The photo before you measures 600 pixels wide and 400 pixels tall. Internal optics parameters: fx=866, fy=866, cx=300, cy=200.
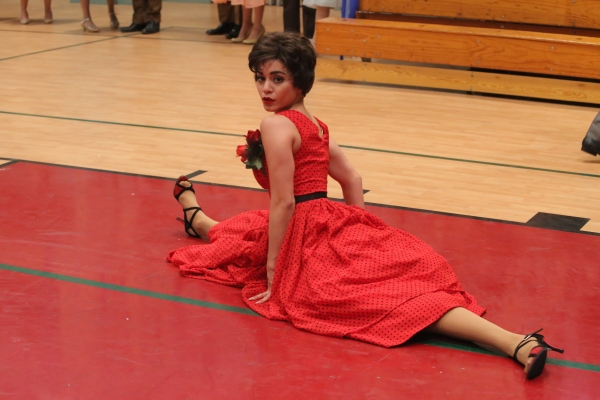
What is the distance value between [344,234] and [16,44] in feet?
21.2

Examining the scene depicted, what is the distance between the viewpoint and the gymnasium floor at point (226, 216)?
203 centimetres

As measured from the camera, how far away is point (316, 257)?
2.37 meters

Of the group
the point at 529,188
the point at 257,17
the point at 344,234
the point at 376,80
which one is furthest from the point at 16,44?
the point at 344,234

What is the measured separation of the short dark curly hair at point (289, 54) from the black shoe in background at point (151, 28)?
22.6 feet

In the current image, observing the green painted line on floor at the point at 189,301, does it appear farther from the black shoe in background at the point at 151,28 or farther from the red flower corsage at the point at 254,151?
the black shoe in background at the point at 151,28

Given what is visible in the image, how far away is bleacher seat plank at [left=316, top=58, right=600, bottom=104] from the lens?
19.1ft

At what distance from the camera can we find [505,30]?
20.5 feet

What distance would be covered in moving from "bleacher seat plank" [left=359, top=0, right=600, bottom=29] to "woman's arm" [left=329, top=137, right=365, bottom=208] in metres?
4.04

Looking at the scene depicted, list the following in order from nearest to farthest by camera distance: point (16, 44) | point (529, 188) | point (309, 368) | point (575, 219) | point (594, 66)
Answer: point (309, 368), point (575, 219), point (529, 188), point (594, 66), point (16, 44)

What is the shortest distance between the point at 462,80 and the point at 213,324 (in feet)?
14.0

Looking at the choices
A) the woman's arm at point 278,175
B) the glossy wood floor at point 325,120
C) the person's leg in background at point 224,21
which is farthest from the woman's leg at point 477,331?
the person's leg in background at point 224,21

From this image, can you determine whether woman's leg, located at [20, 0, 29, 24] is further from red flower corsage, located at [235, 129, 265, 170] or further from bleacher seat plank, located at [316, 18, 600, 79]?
red flower corsage, located at [235, 129, 265, 170]

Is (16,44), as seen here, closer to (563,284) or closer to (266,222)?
(266,222)

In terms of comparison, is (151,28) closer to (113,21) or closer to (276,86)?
(113,21)
